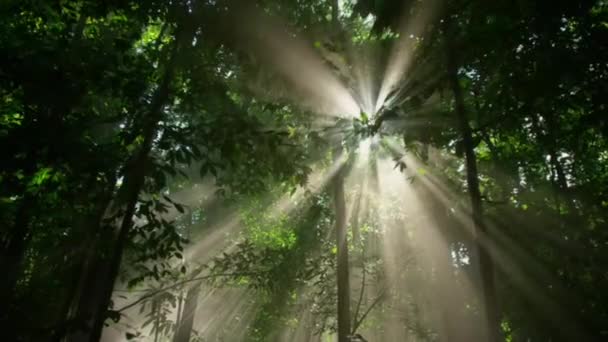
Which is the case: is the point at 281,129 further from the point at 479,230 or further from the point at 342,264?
the point at 479,230

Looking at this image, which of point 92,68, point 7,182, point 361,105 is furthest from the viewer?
point 361,105

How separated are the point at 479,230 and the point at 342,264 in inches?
158

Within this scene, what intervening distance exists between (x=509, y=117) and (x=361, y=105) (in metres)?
1.86

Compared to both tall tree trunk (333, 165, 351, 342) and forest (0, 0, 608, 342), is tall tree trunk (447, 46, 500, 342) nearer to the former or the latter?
forest (0, 0, 608, 342)

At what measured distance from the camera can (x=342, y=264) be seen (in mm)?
7891

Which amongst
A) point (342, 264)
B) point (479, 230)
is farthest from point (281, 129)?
point (479, 230)

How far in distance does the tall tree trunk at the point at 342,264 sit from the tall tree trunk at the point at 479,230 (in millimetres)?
3744

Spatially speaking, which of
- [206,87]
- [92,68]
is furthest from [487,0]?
[92,68]

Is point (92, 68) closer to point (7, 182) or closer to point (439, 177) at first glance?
point (7, 182)

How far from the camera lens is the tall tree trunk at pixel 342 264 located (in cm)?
757

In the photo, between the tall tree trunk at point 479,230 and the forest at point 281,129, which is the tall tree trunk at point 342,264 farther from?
the tall tree trunk at point 479,230

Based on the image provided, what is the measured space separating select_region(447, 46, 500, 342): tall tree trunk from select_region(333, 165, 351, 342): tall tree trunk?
3.74 meters

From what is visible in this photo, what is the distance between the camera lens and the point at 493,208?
10531mm

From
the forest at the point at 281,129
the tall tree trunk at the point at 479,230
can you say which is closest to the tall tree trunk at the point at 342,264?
the forest at the point at 281,129
